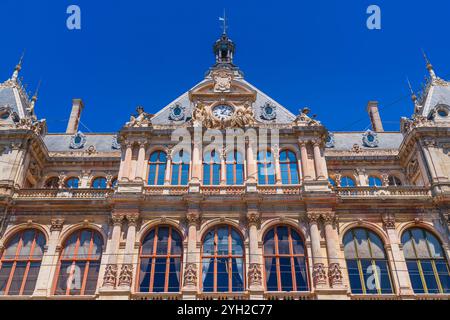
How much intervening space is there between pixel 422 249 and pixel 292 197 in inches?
316

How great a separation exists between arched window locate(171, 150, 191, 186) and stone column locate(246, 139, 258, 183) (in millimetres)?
3969

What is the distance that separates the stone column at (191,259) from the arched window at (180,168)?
104 inches

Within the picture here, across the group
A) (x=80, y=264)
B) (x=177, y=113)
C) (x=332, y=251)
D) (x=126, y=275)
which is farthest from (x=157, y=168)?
(x=332, y=251)

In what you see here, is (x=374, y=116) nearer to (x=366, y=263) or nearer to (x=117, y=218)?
(x=366, y=263)

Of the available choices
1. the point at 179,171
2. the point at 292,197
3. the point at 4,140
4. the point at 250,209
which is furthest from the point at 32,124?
the point at 292,197

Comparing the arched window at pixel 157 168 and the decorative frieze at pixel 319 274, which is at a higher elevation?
the arched window at pixel 157 168

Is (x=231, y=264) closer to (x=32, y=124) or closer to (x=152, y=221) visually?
(x=152, y=221)

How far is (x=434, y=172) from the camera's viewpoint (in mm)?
27609

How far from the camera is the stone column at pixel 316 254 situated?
22625 millimetres

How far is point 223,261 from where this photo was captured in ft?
78.4

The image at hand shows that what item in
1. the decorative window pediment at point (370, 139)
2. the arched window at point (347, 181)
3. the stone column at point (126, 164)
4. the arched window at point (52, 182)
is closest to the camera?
the stone column at point (126, 164)

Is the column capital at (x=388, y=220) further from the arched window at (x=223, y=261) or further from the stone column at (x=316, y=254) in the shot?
the arched window at (x=223, y=261)

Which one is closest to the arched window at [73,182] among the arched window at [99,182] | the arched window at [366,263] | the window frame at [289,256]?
the arched window at [99,182]
